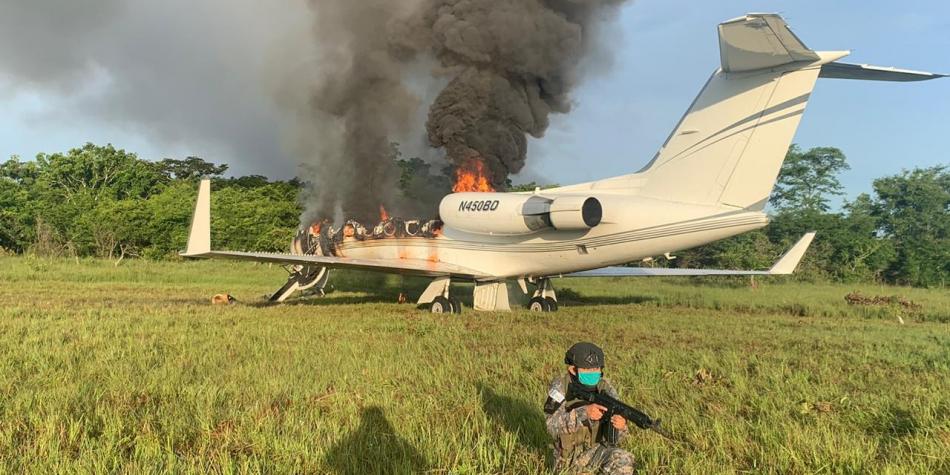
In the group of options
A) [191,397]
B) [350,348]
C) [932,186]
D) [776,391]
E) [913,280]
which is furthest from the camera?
[932,186]

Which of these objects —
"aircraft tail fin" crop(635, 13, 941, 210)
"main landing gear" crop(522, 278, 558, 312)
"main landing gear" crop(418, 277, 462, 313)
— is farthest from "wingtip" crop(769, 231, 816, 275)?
"main landing gear" crop(418, 277, 462, 313)

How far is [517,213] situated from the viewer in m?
13.9

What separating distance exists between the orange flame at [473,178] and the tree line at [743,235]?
68.1 feet

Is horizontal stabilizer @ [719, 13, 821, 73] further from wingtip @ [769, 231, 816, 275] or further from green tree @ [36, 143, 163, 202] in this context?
green tree @ [36, 143, 163, 202]

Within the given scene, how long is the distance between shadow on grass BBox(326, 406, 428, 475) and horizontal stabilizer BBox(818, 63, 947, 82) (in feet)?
33.1

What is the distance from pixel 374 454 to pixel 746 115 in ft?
33.1

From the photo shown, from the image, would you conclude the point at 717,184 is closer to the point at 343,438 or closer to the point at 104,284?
the point at 343,438

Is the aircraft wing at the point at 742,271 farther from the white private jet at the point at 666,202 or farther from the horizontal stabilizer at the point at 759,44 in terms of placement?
the horizontal stabilizer at the point at 759,44

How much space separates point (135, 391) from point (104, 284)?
17618mm

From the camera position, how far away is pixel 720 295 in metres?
19.8

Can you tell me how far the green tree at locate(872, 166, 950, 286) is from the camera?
134 feet

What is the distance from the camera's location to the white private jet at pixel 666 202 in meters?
10.9

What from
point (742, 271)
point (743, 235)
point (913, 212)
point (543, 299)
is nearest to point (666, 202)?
point (543, 299)

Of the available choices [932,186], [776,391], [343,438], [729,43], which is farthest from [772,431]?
[932,186]
